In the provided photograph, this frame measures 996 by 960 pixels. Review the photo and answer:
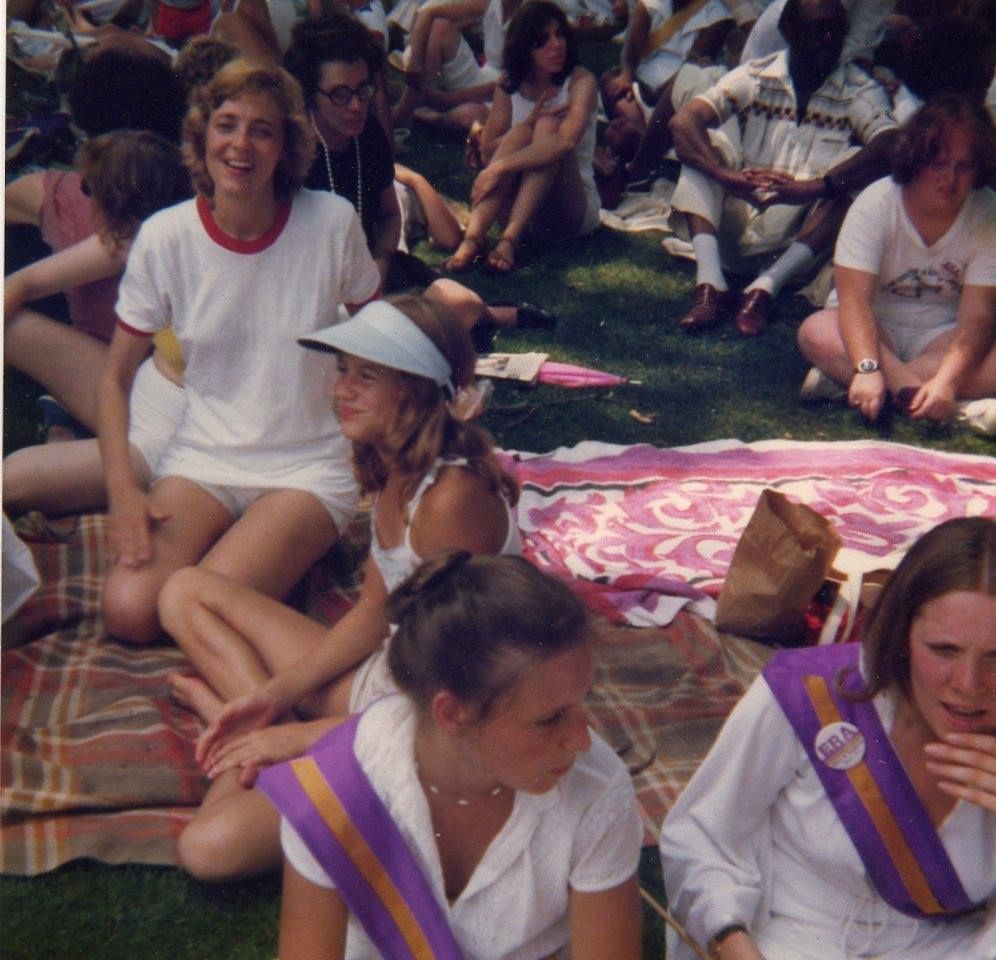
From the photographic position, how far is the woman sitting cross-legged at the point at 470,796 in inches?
53.2

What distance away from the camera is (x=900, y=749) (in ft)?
4.90

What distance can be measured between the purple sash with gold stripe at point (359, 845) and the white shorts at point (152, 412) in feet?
4.29

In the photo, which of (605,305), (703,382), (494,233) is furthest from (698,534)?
(494,233)

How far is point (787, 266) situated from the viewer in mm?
3053

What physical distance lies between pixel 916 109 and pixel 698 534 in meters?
1.03

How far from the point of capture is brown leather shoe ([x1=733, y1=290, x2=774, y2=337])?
2844 millimetres

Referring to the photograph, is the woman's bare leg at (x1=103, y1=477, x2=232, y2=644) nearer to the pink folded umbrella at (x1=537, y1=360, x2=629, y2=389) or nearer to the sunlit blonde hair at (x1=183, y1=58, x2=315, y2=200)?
the sunlit blonde hair at (x1=183, y1=58, x2=315, y2=200)

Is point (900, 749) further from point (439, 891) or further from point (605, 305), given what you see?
point (605, 305)

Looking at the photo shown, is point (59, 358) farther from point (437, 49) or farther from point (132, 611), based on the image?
point (437, 49)

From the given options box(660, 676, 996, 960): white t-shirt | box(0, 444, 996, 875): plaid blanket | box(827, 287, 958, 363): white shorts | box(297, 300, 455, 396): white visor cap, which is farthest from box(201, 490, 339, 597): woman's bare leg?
box(827, 287, 958, 363): white shorts

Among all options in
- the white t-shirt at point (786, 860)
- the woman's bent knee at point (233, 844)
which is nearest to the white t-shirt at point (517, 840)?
the white t-shirt at point (786, 860)

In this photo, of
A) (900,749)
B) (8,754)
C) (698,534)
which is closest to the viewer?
(900,749)

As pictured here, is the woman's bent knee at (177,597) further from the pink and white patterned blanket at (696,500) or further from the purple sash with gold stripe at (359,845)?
the purple sash with gold stripe at (359,845)

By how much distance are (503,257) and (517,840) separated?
1854 millimetres
